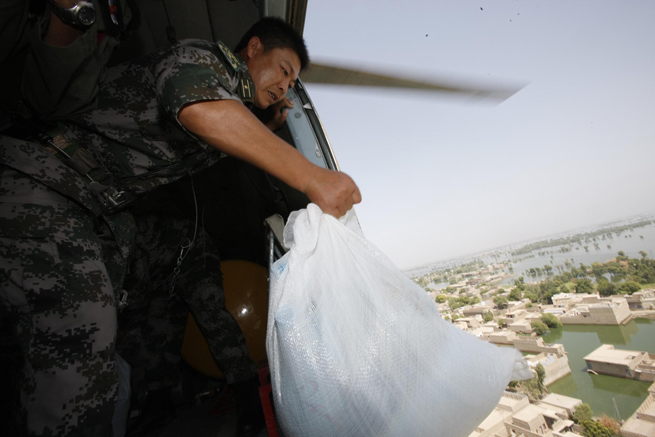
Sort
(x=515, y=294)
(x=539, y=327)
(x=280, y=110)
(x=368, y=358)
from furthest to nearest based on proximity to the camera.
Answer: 1. (x=515, y=294)
2. (x=539, y=327)
3. (x=280, y=110)
4. (x=368, y=358)

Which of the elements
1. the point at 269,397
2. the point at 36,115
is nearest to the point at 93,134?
the point at 36,115

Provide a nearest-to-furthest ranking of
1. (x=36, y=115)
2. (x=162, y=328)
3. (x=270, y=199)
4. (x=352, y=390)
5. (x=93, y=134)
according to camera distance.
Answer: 1. (x=352, y=390)
2. (x=36, y=115)
3. (x=93, y=134)
4. (x=162, y=328)
5. (x=270, y=199)

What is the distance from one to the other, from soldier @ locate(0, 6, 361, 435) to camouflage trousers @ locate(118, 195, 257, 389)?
0.68 meters

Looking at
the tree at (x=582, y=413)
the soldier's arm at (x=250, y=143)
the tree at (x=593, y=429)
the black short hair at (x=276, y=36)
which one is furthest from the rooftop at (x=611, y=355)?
the black short hair at (x=276, y=36)

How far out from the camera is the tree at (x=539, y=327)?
3.38m

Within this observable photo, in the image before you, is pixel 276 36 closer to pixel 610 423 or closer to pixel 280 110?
pixel 280 110

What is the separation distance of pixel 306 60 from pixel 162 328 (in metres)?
2.07

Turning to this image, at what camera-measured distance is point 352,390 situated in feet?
1.82

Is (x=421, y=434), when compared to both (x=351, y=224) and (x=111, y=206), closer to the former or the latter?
(x=351, y=224)

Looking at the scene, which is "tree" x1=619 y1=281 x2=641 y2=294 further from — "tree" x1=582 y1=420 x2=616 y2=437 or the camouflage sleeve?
the camouflage sleeve

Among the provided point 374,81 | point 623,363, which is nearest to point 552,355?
point 623,363

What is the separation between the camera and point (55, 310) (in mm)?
666

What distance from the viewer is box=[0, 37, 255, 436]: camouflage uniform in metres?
0.63

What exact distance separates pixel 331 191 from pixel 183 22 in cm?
258
